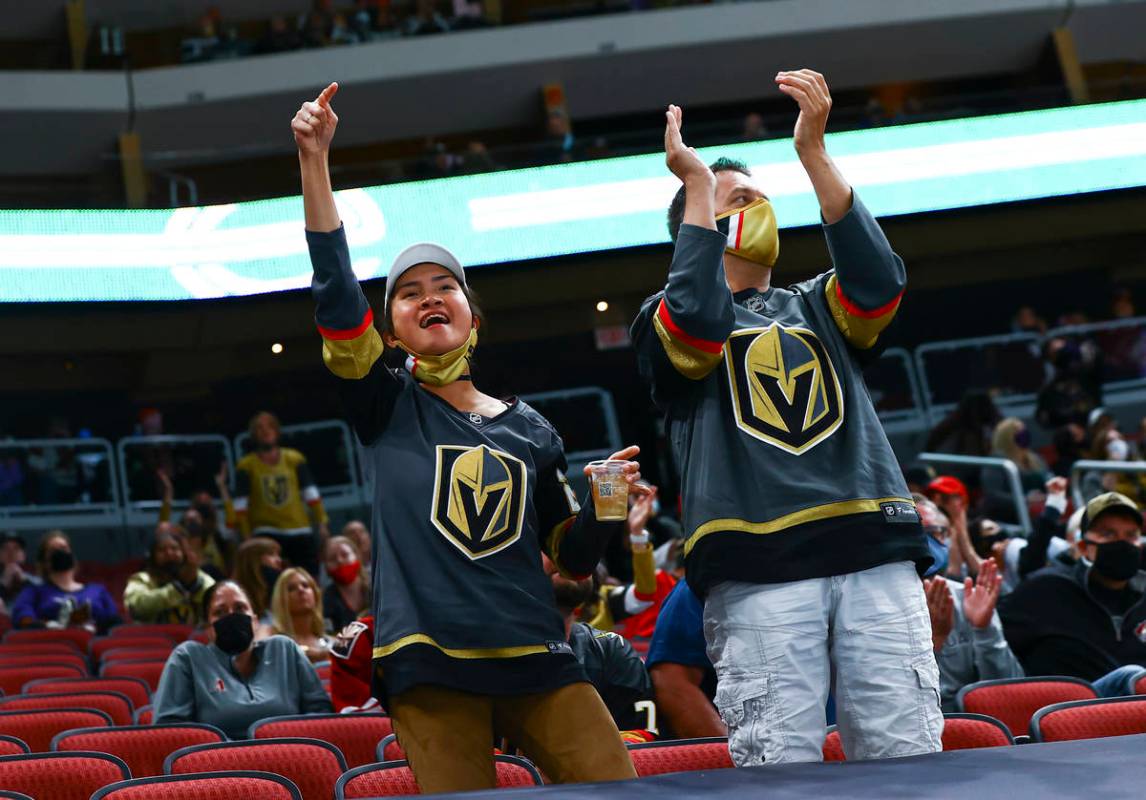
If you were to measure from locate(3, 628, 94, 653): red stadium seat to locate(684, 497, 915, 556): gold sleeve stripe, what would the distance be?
505 cm

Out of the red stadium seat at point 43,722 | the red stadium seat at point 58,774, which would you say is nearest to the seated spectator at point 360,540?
the red stadium seat at point 43,722

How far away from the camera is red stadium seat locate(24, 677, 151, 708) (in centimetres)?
505

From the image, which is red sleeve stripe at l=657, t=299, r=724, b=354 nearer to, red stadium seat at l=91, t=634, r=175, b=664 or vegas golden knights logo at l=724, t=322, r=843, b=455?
vegas golden knights logo at l=724, t=322, r=843, b=455

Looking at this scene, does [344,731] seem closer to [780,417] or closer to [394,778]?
[394,778]

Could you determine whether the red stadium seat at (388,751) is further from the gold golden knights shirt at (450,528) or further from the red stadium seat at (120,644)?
the red stadium seat at (120,644)

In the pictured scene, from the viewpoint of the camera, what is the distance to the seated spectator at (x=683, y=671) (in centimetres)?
346

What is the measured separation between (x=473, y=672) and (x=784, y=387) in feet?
2.45

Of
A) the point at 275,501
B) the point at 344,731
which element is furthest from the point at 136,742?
the point at 275,501

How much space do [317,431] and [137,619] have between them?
3.57 meters

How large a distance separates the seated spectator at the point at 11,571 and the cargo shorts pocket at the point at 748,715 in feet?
21.0

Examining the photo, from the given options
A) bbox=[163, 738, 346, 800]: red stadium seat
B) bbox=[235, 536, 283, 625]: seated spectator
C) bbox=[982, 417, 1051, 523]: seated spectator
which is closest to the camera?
bbox=[163, 738, 346, 800]: red stadium seat

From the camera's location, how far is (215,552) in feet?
28.3

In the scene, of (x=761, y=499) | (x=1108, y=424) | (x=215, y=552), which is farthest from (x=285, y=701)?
(x=1108, y=424)

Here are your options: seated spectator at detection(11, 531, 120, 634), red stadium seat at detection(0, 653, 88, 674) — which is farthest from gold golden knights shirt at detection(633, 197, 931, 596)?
seated spectator at detection(11, 531, 120, 634)
